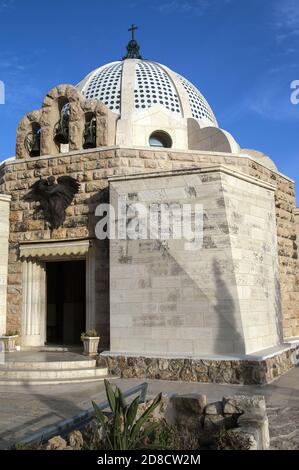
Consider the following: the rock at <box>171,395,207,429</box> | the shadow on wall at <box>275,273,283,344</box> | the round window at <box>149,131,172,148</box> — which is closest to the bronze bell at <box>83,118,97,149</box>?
the round window at <box>149,131,172,148</box>

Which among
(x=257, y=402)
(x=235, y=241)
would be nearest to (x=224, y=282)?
(x=235, y=241)

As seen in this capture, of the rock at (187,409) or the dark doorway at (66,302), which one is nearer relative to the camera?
the rock at (187,409)

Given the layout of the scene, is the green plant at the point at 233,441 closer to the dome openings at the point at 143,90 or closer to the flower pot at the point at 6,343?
the flower pot at the point at 6,343

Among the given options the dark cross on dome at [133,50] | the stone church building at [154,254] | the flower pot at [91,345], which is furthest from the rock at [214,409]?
the dark cross on dome at [133,50]

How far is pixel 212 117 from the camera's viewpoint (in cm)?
1698

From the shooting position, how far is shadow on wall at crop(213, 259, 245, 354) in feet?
25.5

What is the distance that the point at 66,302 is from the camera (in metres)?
13.9

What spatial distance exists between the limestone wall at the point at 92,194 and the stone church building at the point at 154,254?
1.0 inches

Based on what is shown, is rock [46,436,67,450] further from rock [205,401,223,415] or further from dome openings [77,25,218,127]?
dome openings [77,25,218,127]

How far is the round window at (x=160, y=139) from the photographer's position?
521 inches

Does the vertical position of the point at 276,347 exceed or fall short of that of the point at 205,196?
it falls short

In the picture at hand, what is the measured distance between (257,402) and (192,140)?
988 cm

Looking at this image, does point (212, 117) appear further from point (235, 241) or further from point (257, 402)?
point (257, 402)

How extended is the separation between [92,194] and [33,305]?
9.78ft
